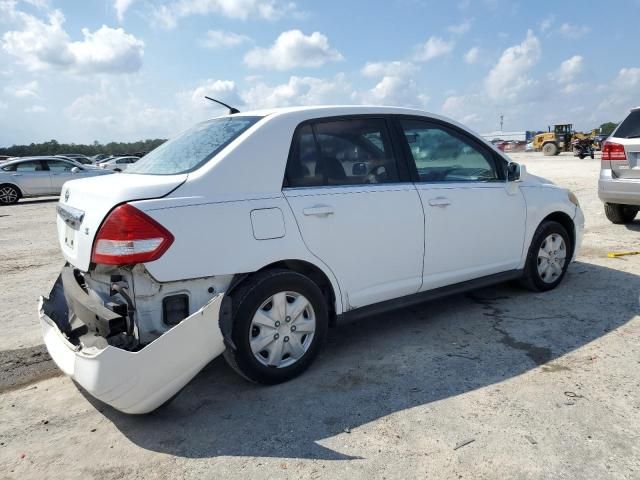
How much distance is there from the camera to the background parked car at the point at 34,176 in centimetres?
1677

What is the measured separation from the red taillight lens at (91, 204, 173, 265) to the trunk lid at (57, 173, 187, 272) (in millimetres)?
85

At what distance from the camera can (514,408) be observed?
2.96 meters

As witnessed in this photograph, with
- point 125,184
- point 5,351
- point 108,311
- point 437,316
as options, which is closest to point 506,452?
point 437,316

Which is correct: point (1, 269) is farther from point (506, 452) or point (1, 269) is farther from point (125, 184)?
point (506, 452)

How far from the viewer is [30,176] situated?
17156 mm

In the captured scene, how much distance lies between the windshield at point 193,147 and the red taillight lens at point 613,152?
20.0 feet

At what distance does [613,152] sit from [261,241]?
253 inches

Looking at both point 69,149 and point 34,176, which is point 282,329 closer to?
point 34,176

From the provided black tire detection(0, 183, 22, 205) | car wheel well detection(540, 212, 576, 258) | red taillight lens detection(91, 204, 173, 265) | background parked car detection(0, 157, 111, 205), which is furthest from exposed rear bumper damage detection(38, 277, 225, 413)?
black tire detection(0, 183, 22, 205)

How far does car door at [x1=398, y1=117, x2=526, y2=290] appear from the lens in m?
3.94

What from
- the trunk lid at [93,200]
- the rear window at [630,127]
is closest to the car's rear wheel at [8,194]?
the trunk lid at [93,200]

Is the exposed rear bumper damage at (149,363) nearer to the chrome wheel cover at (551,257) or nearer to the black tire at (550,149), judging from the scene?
the chrome wheel cover at (551,257)

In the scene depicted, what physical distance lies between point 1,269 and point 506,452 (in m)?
6.92

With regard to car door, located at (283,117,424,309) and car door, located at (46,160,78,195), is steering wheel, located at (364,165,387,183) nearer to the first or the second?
car door, located at (283,117,424,309)
